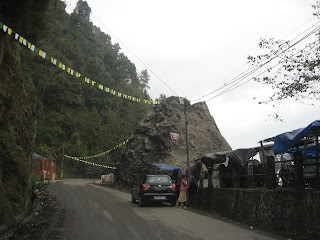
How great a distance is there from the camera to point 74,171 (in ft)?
224

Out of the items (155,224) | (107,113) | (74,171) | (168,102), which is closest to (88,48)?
(107,113)

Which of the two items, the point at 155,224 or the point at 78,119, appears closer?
the point at 155,224

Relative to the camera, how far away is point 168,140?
31.8 metres

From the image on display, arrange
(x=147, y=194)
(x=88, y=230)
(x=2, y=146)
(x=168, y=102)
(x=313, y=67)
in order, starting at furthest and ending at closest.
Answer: (x=168, y=102) < (x=147, y=194) < (x=313, y=67) < (x=2, y=146) < (x=88, y=230)

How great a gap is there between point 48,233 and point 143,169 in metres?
25.5

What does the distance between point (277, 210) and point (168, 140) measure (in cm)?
2314

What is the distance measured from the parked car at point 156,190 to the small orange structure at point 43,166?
1097 inches

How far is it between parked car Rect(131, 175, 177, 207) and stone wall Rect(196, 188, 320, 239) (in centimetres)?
343

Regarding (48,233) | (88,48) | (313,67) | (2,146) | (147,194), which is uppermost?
(88,48)

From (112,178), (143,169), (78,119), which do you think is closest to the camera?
(143,169)

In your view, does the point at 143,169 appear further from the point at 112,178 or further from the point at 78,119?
the point at 78,119

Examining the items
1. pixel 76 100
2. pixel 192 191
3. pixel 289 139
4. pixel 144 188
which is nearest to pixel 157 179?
pixel 144 188

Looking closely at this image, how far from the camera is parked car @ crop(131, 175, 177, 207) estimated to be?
15.1m

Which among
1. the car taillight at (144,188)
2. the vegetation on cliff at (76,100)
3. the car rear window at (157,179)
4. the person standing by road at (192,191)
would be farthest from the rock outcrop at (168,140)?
the car taillight at (144,188)
